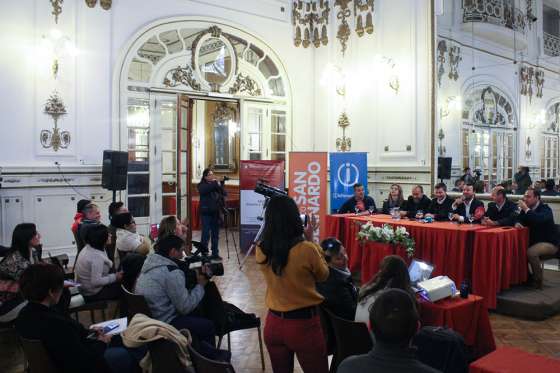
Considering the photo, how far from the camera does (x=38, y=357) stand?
219cm

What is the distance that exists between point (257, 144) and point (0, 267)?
6.16m

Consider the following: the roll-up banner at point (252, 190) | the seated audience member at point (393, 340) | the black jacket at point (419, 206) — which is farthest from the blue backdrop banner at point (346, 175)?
the seated audience member at point (393, 340)

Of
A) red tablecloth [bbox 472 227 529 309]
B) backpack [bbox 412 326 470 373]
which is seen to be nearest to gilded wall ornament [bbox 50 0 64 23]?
red tablecloth [bbox 472 227 529 309]

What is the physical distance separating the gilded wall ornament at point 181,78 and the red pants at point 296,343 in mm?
6563

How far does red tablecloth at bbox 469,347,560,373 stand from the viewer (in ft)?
7.05

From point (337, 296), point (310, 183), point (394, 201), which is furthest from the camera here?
point (310, 183)

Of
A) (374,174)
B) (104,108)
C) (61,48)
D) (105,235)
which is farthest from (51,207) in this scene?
(374,174)

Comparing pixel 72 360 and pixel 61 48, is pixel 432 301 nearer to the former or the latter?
pixel 72 360

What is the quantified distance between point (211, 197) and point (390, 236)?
3037 mm

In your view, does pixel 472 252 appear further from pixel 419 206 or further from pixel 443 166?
pixel 443 166

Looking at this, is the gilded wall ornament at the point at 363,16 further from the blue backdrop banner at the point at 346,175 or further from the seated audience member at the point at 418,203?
the seated audience member at the point at 418,203

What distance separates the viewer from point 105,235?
13.3 feet

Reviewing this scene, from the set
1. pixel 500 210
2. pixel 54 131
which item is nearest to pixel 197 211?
pixel 54 131

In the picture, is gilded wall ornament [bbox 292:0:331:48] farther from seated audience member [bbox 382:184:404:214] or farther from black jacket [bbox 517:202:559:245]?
black jacket [bbox 517:202:559:245]
